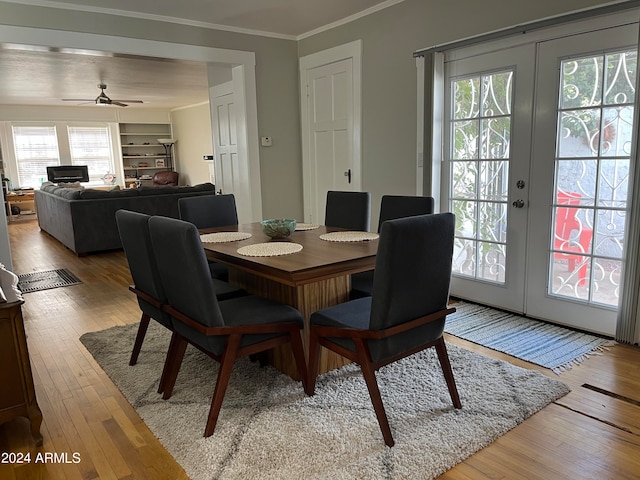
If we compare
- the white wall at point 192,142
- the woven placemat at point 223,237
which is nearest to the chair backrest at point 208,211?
the woven placemat at point 223,237

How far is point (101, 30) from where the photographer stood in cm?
385

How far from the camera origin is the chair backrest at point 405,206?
287 cm

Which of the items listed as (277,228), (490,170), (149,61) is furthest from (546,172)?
(149,61)

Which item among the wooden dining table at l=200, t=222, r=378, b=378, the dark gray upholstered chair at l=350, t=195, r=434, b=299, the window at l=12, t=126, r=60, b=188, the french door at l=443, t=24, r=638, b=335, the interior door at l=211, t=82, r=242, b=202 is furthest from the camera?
the window at l=12, t=126, r=60, b=188

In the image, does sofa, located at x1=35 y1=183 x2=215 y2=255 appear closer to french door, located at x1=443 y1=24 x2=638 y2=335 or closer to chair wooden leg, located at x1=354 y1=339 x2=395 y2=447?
french door, located at x1=443 y1=24 x2=638 y2=335

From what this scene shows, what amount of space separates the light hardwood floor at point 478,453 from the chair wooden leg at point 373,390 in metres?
0.16


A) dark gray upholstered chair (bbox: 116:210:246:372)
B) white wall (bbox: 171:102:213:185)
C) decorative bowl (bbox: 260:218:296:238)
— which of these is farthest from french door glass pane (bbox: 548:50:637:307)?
white wall (bbox: 171:102:213:185)

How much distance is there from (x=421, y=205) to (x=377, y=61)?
182cm

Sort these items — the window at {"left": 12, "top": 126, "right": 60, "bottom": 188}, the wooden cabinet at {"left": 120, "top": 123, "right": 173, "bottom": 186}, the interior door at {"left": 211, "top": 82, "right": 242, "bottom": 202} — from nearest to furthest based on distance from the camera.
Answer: the interior door at {"left": 211, "top": 82, "right": 242, "bottom": 202} < the window at {"left": 12, "top": 126, "right": 60, "bottom": 188} < the wooden cabinet at {"left": 120, "top": 123, "right": 173, "bottom": 186}

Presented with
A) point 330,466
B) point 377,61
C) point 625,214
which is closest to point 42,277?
point 377,61

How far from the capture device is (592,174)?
9.36ft

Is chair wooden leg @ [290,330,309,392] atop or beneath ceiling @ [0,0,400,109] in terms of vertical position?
beneath

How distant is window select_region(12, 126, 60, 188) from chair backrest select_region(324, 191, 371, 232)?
9.16m

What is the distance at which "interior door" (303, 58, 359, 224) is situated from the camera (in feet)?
14.8
